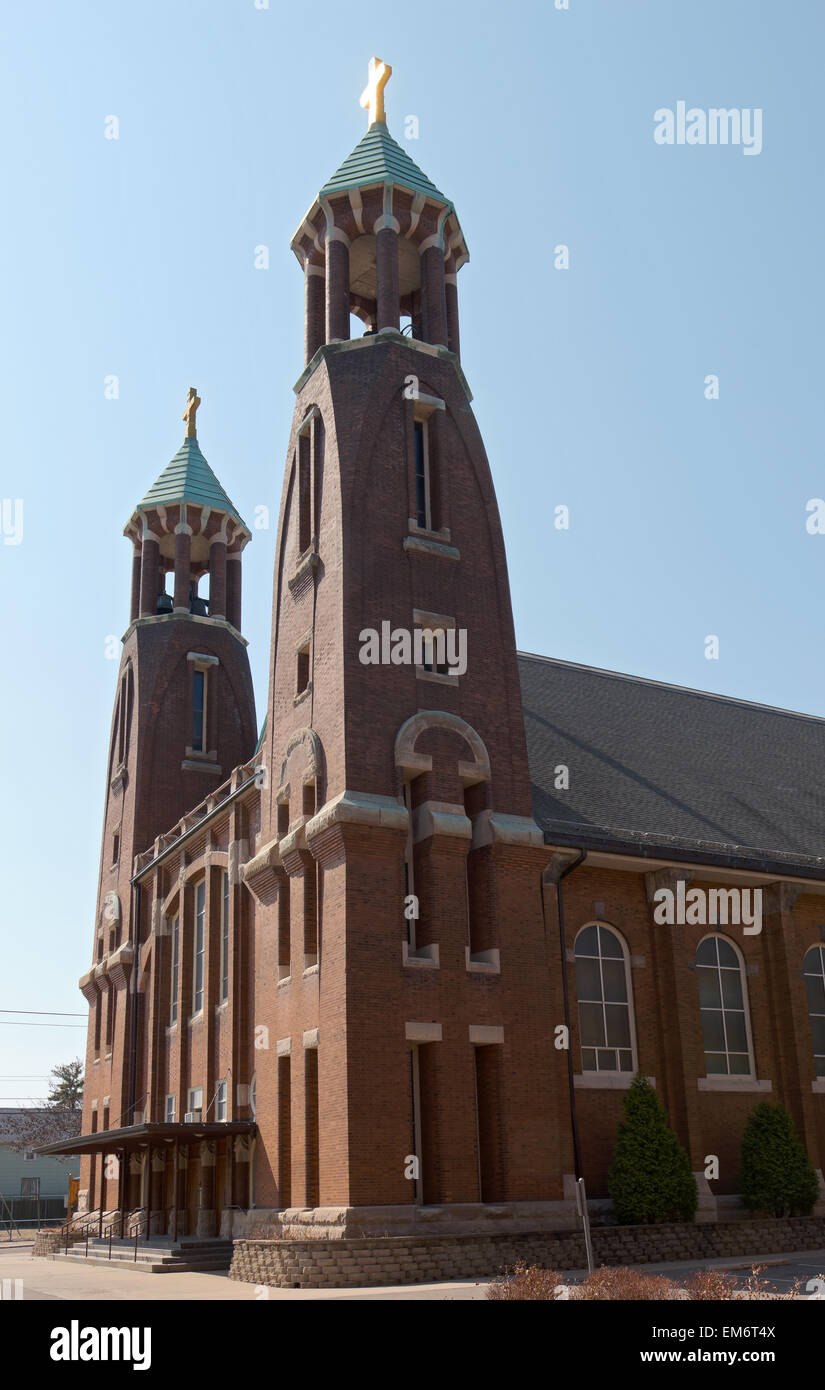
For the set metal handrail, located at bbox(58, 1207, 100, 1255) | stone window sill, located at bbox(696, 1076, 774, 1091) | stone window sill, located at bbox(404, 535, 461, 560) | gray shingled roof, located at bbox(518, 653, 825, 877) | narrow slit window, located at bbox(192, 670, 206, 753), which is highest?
narrow slit window, located at bbox(192, 670, 206, 753)

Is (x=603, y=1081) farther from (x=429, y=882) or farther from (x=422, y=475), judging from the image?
(x=422, y=475)

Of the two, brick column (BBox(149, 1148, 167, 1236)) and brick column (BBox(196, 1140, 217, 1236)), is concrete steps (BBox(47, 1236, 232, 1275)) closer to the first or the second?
brick column (BBox(196, 1140, 217, 1236))

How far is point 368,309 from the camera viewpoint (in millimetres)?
33281

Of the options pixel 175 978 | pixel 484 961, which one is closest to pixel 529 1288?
pixel 484 961

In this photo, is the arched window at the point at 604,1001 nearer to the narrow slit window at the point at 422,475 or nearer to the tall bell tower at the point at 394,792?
the tall bell tower at the point at 394,792

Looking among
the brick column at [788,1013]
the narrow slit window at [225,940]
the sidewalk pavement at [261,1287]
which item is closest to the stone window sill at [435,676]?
the brick column at [788,1013]

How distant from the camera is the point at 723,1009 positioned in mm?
27844

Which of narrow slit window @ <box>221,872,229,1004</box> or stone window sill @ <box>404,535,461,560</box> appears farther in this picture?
narrow slit window @ <box>221,872,229,1004</box>

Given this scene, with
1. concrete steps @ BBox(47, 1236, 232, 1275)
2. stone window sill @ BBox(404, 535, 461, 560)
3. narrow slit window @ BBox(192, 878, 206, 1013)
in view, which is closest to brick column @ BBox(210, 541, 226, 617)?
narrow slit window @ BBox(192, 878, 206, 1013)

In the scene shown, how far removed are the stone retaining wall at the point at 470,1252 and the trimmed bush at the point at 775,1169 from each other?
0.78 metres

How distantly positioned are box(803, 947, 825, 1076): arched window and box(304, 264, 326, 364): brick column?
18.5 meters

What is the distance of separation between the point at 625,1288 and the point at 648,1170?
1247 cm

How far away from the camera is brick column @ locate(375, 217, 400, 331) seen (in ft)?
93.9

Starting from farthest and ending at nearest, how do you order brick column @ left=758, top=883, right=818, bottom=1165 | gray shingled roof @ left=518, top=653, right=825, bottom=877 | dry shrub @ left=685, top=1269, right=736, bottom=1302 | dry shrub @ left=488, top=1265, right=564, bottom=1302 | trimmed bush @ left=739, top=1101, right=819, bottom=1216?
gray shingled roof @ left=518, top=653, right=825, bottom=877
brick column @ left=758, top=883, right=818, bottom=1165
trimmed bush @ left=739, top=1101, right=819, bottom=1216
dry shrub @ left=488, top=1265, right=564, bottom=1302
dry shrub @ left=685, top=1269, right=736, bottom=1302
